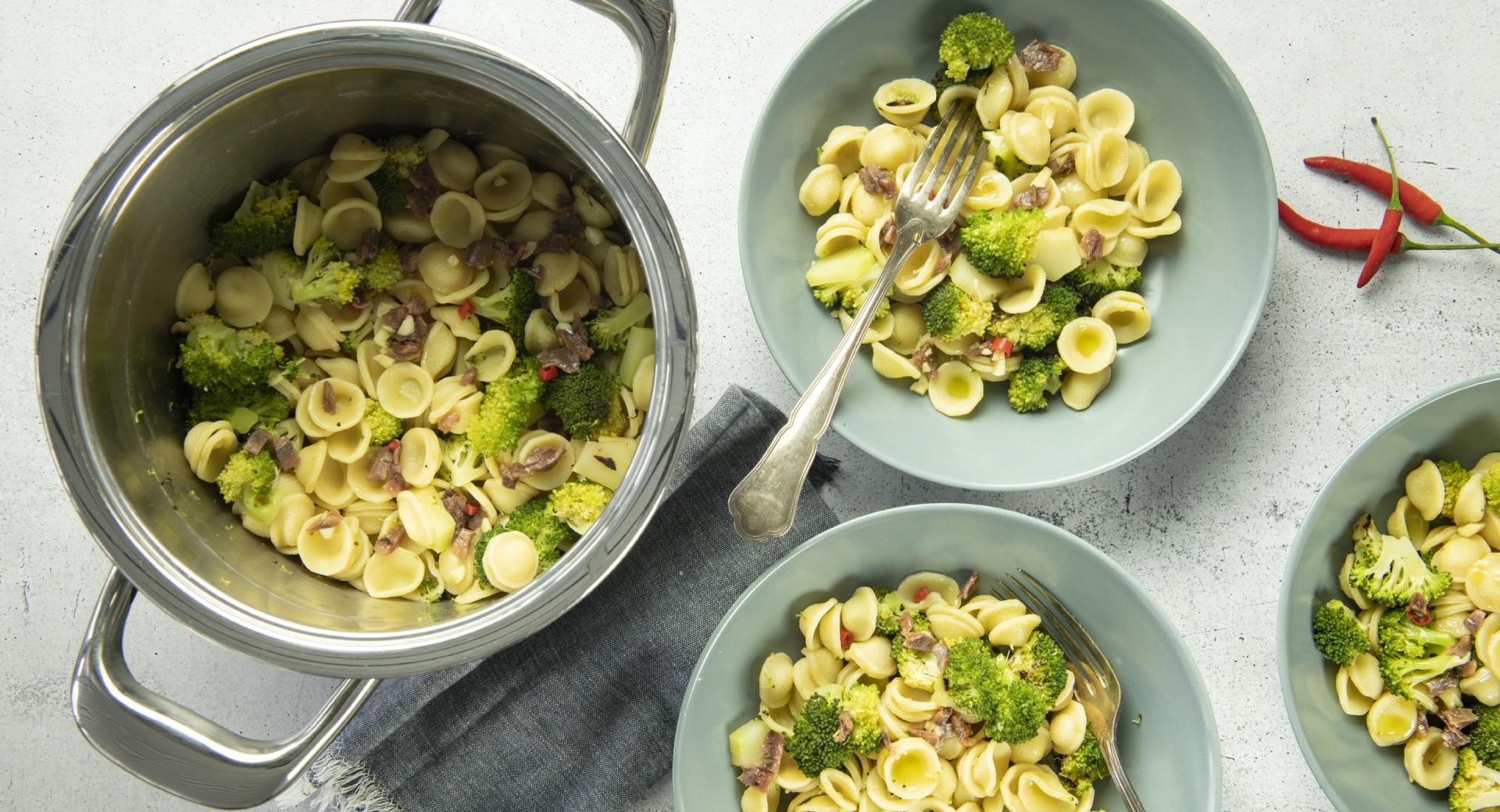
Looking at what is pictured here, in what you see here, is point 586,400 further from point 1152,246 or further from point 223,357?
point 1152,246

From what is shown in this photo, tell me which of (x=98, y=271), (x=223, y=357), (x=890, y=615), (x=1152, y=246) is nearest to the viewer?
(x=98, y=271)

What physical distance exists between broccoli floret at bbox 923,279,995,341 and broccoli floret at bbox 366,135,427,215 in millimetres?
1068

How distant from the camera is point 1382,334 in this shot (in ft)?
7.38

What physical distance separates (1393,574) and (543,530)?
1759 millimetres

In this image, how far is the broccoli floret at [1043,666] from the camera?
203cm

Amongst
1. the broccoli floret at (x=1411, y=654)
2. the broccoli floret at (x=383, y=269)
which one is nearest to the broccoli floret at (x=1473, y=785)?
the broccoli floret at (x=1411, y=654)

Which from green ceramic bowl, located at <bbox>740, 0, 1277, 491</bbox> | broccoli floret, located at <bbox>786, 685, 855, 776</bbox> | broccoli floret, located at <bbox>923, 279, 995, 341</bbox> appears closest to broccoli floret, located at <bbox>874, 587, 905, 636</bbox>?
broccoli floret, located at <bbox>786, 685, 855, 776</bbox>

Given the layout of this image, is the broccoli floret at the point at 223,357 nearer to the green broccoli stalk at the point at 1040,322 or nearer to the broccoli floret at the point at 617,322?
the broccoli floret at the point at 617,322

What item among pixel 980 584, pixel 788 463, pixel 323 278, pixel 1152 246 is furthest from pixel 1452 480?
pixel 323 278

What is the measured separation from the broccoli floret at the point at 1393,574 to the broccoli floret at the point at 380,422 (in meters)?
2.02

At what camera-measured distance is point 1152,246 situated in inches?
86.1

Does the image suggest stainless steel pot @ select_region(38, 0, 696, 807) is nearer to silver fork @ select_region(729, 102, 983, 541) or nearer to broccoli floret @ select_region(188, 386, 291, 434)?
broccoli floret @ select_region(188, 386, 291, 434)

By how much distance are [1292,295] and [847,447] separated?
109 centimetres

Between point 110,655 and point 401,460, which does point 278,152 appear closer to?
point 401,460
